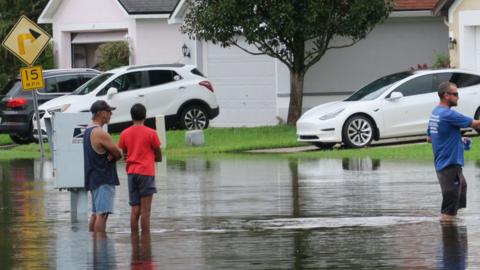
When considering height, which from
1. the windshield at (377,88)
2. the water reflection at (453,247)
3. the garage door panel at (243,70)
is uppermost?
the garage door panel at (243,70)

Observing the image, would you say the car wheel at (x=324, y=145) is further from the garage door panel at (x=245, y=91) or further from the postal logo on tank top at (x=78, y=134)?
the postal logo on tank top at (x=78, y=134)

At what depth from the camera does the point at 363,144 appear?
26.6m

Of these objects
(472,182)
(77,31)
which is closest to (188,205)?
(472,182)

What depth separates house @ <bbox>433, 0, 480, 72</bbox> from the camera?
31359 millimetres

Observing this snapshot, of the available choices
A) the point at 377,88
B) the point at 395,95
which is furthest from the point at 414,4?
the point at 395,95

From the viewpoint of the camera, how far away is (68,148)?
16172 mm

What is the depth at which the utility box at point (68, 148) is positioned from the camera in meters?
16.0

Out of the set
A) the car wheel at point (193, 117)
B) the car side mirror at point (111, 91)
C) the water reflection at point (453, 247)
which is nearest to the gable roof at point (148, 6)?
the car wheel at point (193, 117)

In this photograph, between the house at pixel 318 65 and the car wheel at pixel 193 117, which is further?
the house at pixel 318 65

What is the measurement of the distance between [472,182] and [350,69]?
1679cm

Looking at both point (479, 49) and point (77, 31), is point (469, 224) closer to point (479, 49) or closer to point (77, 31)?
point (479, 49)

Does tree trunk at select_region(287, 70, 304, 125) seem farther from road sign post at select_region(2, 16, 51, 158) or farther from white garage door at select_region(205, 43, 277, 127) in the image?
road sign post at select_region(2, 16, 51, 158)

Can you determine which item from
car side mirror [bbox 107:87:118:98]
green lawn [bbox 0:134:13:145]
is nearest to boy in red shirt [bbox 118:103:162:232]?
car side mirror [bbox 107:87:118:98]

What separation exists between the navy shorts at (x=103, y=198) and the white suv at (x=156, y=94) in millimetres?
17410
